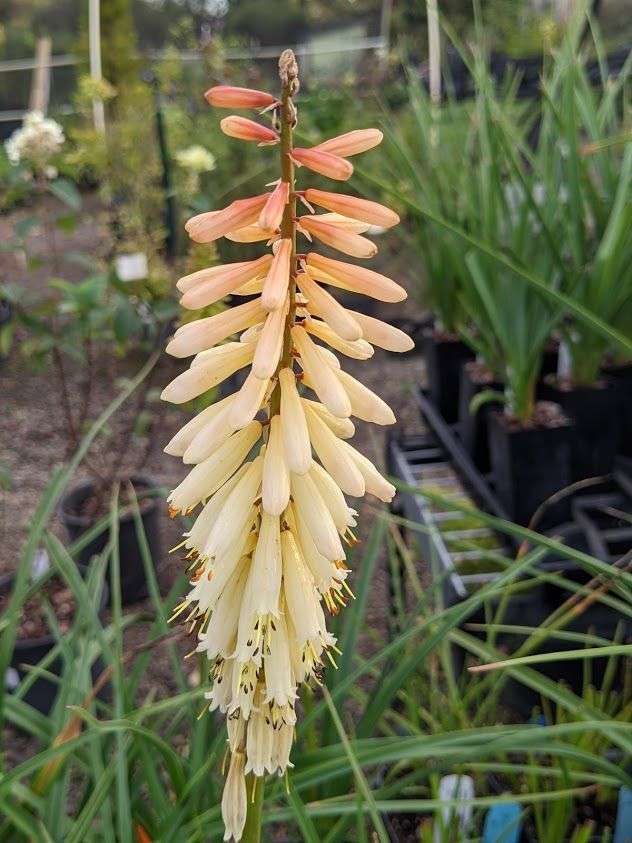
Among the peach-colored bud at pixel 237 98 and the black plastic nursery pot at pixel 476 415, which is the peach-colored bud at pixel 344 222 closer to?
the peach-colored bud at pixel 237 98

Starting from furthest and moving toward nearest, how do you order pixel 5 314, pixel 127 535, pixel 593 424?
pixel 5 314 → pixel 127 535 → pixel 593 424

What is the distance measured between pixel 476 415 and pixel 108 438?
9.84 feet

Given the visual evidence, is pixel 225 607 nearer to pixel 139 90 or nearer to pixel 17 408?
pixel 17 408

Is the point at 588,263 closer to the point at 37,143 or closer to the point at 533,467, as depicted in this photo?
the point at 533,467

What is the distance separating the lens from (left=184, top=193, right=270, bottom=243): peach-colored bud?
86 cm

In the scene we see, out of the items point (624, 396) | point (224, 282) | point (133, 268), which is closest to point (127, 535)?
point (133, 268)

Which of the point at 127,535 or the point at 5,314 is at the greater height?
the point at 5,314

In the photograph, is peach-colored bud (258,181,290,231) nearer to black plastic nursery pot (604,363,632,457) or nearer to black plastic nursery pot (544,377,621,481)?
black plastic nursery pot (544,377,621,481)

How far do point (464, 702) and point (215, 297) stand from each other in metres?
1.26

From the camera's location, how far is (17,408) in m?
5.56

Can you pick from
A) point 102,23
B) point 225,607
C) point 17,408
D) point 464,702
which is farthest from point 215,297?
point 102,23

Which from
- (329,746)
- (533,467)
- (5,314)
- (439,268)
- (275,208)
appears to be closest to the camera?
(275,208)

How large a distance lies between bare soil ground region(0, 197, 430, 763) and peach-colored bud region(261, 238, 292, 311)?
236 centimetres

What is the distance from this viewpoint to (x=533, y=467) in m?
2.30
